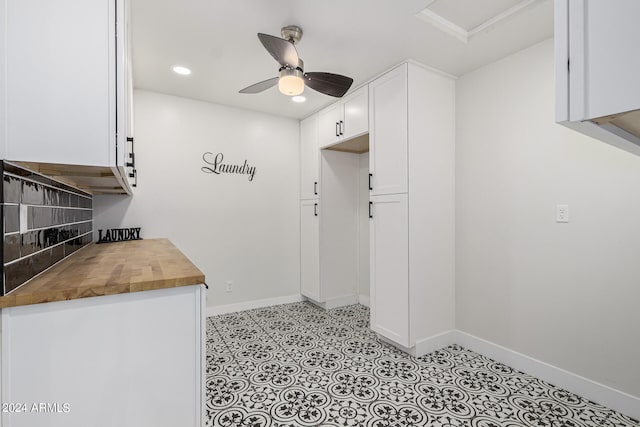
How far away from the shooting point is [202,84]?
9.51 feet

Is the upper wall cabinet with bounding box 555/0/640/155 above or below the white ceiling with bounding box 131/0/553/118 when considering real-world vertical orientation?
below

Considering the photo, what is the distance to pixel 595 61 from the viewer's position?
1.60 feet

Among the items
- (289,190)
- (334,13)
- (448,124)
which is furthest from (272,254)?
(334,13)

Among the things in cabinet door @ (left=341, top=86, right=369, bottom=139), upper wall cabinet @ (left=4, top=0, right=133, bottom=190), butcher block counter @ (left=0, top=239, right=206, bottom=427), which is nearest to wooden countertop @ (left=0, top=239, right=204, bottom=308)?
butcher block counter @ (left=0, top=239, right=206, bottom=427)

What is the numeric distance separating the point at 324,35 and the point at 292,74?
0.41 metres

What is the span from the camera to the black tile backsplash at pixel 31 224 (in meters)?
0.99

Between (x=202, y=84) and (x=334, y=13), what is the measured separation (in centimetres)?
156

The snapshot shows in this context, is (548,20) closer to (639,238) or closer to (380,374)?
(639,238)

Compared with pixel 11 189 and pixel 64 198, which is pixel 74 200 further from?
pixel 11 189

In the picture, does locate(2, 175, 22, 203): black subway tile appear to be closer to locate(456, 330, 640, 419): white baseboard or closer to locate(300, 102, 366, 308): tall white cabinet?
locate(300, 102, 366, 308): tall white cabinet

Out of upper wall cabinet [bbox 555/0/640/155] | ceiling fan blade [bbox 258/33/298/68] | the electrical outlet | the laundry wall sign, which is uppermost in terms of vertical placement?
ceiling fan blade [bbox 258/33/298/68]

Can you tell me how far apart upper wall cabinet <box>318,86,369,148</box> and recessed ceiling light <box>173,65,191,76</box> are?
143cm

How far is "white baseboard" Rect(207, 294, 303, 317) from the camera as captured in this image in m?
3.40

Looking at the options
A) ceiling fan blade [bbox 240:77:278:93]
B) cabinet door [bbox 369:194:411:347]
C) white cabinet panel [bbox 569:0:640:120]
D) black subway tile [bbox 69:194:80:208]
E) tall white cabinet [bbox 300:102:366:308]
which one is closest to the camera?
white cabinet panel [bbox 569:0:640:120]
